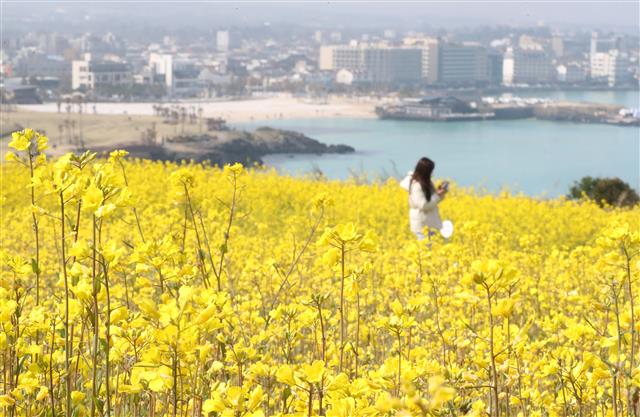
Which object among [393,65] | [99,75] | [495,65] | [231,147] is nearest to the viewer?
[231,147]

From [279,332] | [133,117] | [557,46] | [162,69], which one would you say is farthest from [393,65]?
[279,332]

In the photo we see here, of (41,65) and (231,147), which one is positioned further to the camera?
(41,65)

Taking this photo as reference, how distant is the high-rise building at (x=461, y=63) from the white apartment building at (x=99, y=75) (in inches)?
1970

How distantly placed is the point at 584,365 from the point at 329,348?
1.10 m

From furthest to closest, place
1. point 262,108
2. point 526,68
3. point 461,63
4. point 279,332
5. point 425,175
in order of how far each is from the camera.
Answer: point 526,68
point 461,63
point 262,108
point 425,175
point 279,332

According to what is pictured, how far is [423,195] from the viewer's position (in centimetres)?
724

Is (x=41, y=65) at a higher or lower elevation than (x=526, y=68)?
lower

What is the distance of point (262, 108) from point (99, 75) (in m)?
23.2

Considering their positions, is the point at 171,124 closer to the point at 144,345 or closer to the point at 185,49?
the point at 144,345

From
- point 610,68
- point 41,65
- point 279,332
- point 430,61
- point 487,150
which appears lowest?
point 487,150

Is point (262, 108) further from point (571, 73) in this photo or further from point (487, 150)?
point (571, 73)

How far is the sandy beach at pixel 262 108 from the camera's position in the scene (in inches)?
3797

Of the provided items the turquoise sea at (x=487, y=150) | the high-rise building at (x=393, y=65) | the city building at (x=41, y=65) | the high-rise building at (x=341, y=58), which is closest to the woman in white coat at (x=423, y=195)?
the turquoise sea at (x=487, y=150)

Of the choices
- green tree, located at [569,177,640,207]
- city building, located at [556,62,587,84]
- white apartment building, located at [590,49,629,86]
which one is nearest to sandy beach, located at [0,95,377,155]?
green tree, located at [569,177,640,207]
